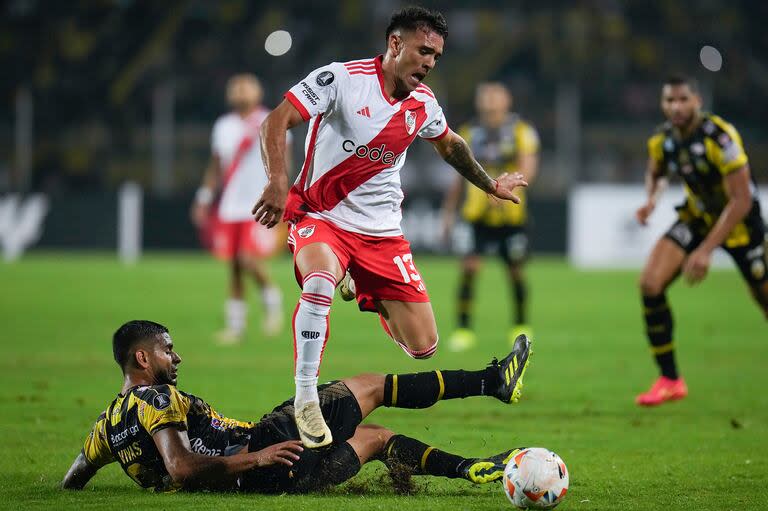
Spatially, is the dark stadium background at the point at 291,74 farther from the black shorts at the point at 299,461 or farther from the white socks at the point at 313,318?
the black shorts at the point at 299,461

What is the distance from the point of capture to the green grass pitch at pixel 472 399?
18.4 ft

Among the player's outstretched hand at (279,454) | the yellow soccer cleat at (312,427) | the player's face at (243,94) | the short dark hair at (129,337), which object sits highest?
the player's face at (243,94)

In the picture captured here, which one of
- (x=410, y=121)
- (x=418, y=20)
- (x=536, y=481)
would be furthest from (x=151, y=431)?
(x=418, y=20)

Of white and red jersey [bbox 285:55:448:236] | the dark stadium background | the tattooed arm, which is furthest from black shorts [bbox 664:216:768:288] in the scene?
the dark stadium background

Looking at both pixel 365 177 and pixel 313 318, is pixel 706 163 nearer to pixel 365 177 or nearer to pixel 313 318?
pixel 365 177

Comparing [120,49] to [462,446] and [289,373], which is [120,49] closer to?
[289,373]

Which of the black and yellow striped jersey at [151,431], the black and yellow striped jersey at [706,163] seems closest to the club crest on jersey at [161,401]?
the black and yellow striped jersey at [151,431]

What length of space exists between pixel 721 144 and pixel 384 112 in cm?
344

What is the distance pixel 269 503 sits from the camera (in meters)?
5.28

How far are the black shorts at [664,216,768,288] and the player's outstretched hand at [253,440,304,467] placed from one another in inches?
180

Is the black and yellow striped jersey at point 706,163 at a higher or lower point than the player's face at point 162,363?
higher

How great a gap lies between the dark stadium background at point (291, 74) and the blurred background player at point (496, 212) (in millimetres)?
15448

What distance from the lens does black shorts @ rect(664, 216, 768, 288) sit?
8.91 meters

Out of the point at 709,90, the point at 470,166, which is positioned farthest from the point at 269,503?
the point at 709,90
